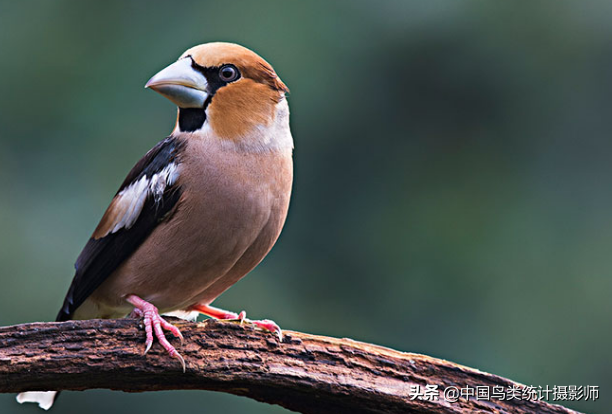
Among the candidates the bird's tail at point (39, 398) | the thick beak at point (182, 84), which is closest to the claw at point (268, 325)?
the thick beak at point (182, 84)

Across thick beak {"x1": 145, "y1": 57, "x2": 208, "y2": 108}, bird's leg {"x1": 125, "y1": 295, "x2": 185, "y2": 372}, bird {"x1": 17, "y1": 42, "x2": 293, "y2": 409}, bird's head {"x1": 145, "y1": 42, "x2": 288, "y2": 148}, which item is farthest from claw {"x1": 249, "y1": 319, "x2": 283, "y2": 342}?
thick beak {"x1": 145, "y1": 57, "x2": 208, "y2": 108}

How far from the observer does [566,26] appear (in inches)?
255

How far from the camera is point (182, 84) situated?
3316mm

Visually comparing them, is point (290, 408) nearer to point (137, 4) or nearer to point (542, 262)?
point (542, 262)

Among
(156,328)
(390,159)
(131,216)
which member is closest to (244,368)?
(156,328)

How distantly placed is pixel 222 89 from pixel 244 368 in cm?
131

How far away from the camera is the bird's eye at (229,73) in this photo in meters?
3.38

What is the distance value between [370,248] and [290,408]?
3.09 metres

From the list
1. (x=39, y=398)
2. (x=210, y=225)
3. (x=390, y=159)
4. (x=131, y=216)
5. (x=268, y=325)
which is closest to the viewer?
(x=210, y=225)

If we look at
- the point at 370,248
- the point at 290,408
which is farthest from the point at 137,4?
the point at 290,408

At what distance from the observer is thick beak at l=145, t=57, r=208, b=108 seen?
10.8 ft

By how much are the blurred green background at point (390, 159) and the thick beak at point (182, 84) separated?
7.23ft

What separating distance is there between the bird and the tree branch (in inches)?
5.8

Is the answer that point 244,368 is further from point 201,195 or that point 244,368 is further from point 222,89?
point 222,89
